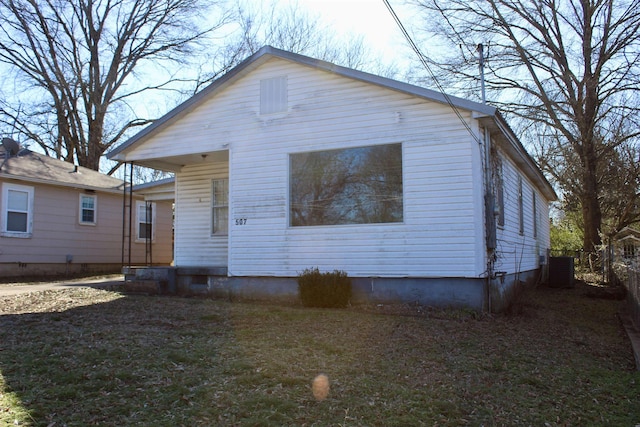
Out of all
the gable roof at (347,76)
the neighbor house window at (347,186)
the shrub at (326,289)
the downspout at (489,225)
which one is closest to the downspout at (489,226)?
the downspout at (489,225)

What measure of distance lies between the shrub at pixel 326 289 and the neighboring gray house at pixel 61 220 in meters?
8.12

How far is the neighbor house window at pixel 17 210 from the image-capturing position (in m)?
14.6

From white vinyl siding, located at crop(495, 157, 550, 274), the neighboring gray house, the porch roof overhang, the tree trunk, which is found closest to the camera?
white vinyl siding, located at crop(495, 157, 550, 274)

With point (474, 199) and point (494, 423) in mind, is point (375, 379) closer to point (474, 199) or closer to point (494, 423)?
point (494, 423)

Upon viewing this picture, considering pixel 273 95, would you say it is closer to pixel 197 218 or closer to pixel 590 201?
pixel 197 218

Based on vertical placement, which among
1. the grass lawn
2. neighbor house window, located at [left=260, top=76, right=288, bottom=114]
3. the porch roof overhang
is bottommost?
the grass lawn

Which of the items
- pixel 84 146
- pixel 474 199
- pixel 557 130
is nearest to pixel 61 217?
pixel 84 146

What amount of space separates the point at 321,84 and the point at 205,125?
2.67m

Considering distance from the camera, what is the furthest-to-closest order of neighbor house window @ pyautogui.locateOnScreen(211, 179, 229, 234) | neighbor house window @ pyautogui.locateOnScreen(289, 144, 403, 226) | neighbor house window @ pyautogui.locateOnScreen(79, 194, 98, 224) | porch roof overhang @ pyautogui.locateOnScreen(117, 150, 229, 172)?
neighbor house window @ pyautogui.locateOnScreen(79, 194, 98, 224)
neighbor house window @ pyautogui.locateOnScreen(211, 179, 229, 234)
porch roof overhang @ pyautogui.locateOnScreen(117, 150, 229, 172)
neighbor house window @ pyautogui.locateOnScreen(289, 144, 403, 226)

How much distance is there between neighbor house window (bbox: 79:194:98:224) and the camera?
17.0 m

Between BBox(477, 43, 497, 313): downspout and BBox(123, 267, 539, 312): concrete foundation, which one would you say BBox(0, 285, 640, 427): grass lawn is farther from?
BBox(477, 43, 497, 313): downspout

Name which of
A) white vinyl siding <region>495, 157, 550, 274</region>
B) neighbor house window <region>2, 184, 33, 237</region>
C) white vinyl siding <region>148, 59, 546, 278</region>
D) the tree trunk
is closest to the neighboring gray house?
neighbor house window <region>2, 184, 33, 237</region>

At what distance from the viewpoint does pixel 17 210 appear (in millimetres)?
14969

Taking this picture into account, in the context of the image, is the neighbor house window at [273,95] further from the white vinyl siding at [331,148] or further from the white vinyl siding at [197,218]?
the white vinyl siding at [197,218]
